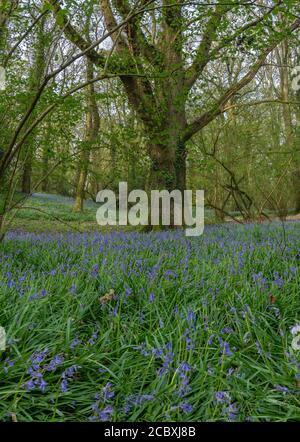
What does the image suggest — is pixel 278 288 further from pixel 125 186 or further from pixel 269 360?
pixel 125 186

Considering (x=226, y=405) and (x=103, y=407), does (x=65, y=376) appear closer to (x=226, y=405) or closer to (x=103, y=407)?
(x=103, y=407)

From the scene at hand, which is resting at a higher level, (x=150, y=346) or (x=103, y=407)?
(x=150, y=346)

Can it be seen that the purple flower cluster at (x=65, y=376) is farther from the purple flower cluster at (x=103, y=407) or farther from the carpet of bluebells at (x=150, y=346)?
the purple flower cluster at (x=103, y=407)

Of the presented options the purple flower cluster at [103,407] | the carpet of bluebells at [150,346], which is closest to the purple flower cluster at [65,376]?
the carpet of bluebells at [150,346]

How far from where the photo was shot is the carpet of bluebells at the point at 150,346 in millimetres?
1997

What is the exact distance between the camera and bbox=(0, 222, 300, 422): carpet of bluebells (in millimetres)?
1997

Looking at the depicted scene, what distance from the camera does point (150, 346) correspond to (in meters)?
2.48

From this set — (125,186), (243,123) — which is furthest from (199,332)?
(125,186)

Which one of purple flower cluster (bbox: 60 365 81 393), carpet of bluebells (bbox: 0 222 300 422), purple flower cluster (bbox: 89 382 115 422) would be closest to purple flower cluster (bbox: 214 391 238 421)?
carpet of bluebells (bbox: 0 222 300 422)

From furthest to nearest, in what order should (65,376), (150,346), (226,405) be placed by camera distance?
(150,346)
(65,376)
(226,405)

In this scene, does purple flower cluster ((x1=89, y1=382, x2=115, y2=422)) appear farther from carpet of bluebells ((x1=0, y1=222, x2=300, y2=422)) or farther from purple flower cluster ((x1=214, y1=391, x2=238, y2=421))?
purple flower cluster ((x1=214, y1=391, x2=238, y2=421))

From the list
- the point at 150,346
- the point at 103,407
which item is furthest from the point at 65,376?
the point at 150,346

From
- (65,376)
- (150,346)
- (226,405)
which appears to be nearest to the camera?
(226,405)
